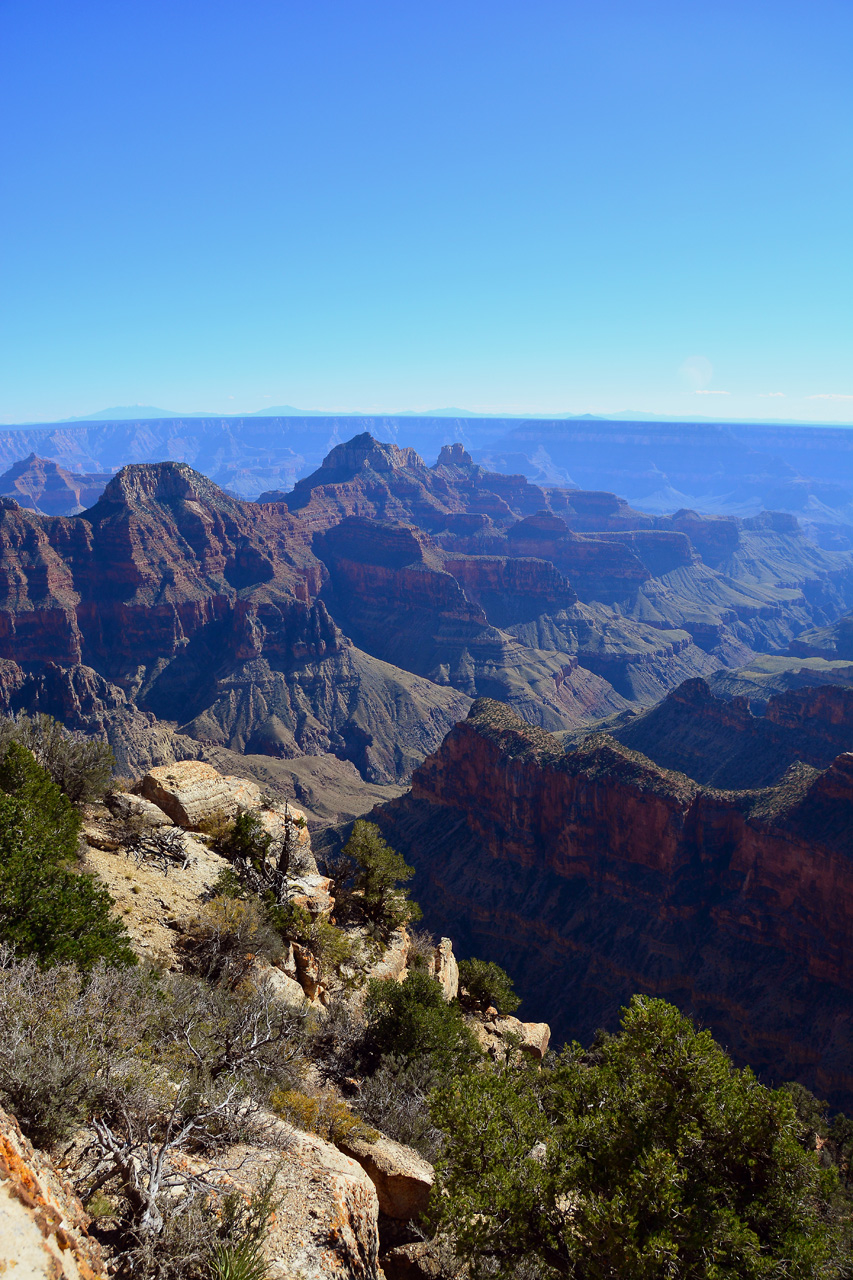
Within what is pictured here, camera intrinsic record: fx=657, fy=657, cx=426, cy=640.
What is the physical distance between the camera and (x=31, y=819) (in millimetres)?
17781

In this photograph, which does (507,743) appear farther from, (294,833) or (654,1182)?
(654,1182)

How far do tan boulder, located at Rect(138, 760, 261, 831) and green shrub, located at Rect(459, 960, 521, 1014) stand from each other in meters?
14.8

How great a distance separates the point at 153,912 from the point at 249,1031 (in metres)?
7.10

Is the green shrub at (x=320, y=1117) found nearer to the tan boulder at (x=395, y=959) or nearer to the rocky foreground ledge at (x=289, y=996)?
the rocky foreground ledge at (x=289, y=996)

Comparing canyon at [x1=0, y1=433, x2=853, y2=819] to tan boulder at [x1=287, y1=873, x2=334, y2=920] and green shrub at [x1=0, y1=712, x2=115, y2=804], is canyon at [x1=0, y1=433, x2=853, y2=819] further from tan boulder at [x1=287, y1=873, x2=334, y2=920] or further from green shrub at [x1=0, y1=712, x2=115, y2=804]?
tan boulder at [x1=287, y1=873, x2=334, y2=920]

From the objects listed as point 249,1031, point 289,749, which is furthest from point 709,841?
point 289,749

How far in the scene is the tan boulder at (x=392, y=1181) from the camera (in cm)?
1392

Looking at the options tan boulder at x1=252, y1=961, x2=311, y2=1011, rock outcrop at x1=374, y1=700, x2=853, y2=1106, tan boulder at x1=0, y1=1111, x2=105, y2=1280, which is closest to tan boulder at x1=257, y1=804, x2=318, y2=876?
tan boulder at x1=252, y1=961, x2=311, y2=1011

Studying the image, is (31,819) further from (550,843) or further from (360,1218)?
(550,843)

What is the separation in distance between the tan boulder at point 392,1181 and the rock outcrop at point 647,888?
4668cm

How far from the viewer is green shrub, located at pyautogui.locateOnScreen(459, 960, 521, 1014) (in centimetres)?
3350

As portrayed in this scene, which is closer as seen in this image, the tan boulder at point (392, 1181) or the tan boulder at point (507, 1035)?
the tan boulder at point (392, 1181)

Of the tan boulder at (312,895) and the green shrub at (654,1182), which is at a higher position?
the green shrub at (654,1182)

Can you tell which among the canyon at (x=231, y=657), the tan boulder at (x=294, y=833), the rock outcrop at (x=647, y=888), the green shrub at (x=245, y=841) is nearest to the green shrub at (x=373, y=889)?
the tan boulder at (x=294, y=833)
